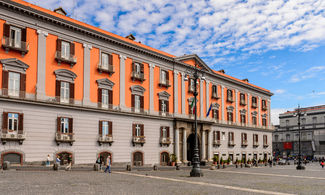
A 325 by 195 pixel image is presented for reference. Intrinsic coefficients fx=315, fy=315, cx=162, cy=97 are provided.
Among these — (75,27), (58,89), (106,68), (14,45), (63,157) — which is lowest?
(63,157)

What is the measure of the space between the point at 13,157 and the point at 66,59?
435 inches

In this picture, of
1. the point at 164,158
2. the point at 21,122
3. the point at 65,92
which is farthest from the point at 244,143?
the point at 21,122

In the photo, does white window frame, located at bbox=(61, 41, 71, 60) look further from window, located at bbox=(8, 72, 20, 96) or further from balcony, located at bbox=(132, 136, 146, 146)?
balcony, located at bbox=(132, 136, 146, 146)

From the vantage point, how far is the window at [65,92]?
108 ft

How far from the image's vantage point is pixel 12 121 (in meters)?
28.8

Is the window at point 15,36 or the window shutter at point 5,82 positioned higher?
the window at point 15,36

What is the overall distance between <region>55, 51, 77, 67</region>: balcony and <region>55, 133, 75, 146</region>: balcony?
7.48 metres

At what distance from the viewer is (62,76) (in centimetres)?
3309

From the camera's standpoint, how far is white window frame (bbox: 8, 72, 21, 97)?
95.6ft

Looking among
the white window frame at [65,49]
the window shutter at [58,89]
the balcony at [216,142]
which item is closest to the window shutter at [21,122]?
the window shutter at [58,89]

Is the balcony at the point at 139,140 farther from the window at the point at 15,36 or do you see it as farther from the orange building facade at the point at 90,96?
the window at the point at 15,36

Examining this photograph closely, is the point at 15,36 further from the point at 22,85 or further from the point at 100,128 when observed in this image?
the point at 100,128

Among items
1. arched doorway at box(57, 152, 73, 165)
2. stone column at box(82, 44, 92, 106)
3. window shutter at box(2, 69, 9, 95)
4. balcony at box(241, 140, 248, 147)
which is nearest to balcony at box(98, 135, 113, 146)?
stone column at box(82, 44, 92, 106)

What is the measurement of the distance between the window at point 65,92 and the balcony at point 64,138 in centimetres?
354
